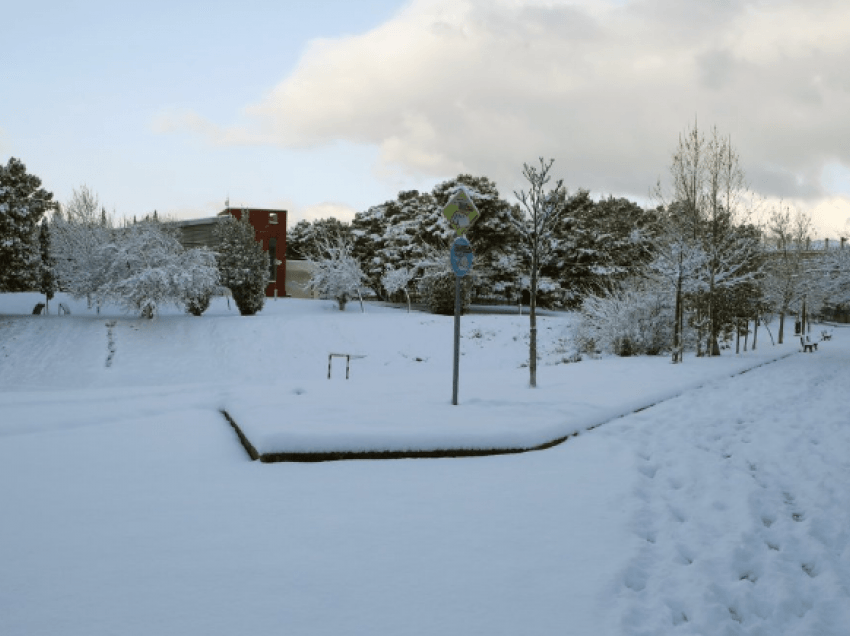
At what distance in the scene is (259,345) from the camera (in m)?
29.4

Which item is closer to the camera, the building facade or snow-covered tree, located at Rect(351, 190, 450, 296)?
snow-covered tree, located at Rect(351, 190, 450, 296)

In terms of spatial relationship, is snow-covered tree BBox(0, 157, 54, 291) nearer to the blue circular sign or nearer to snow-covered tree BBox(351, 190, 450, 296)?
snow-covered tree BBox(351, 190, 450, 296)

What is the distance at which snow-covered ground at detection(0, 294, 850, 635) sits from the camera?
359cm

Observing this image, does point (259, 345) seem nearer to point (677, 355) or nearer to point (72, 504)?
point (677, 355)

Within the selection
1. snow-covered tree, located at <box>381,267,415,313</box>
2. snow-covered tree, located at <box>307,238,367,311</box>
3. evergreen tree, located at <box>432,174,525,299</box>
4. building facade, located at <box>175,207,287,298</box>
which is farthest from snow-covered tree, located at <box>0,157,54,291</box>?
evergreen tree, located at <box>432,174,525,299</box>

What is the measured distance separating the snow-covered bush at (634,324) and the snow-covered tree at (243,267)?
20.1 meters

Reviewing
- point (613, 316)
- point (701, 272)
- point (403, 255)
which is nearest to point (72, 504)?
point (613, 316)

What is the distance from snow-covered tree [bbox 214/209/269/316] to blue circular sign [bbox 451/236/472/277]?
91.4ft

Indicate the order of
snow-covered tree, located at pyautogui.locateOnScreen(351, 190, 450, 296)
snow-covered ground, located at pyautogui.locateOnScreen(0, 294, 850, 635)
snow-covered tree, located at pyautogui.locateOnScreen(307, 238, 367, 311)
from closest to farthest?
snow-covered ground, located at pyautogui.locateOnScreen(0, 294, 850, 635), snow-covered tree, located at pyautogui.locateOnScreen(307, 238, 367, 311), snow-covered tree, located at pyautogui.locateOnScreen(351, 190, 450, 296)

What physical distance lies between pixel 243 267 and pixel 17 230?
10.7m

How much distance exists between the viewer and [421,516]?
16.8 feet

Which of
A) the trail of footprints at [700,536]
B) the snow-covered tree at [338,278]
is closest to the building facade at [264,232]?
the snow-covered tree at [338,278]

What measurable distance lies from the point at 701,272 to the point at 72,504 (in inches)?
888

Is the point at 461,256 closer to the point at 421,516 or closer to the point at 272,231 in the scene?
the point at 421,516
